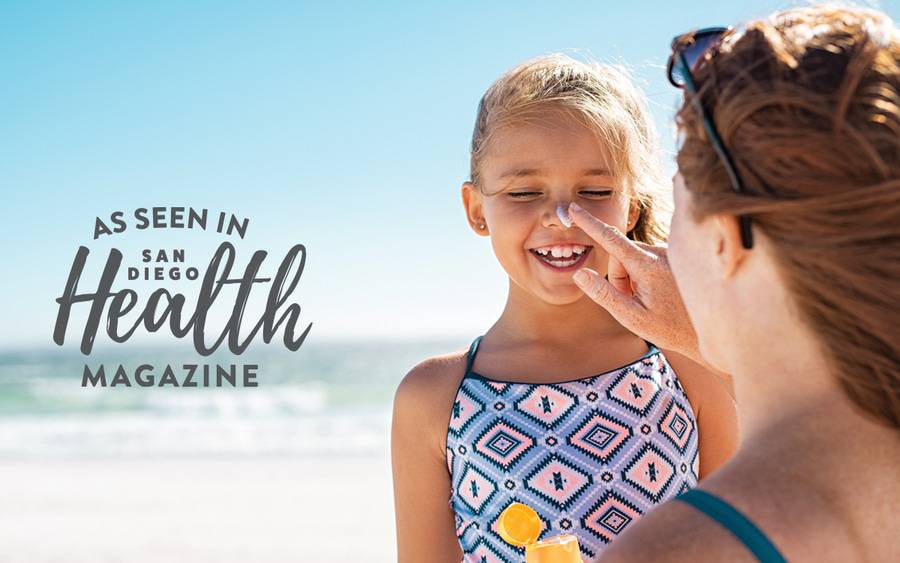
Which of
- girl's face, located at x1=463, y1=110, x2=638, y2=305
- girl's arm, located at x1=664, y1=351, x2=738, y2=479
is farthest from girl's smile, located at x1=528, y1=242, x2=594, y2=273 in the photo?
girl's arm, located at x1=664, y1=351, x2=738, y2=479

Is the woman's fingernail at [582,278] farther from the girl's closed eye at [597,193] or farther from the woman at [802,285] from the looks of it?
the woman at [802,285]

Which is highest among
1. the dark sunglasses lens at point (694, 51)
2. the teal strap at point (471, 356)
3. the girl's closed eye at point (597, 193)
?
the dark sunglasses lens at point (694, 51)

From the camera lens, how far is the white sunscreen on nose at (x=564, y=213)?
2467 millimetres

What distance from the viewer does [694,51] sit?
4.39 feet

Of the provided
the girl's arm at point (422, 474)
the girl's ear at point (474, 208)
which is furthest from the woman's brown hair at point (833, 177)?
the girl's ear at point (474, 208)

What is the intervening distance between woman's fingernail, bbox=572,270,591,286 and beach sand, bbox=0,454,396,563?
684 centimetres

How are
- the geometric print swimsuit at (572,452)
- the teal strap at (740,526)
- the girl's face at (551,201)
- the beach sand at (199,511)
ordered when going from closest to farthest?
the teal strap at (740,526)
the geometric print swimsuit at (572,452)
the girl's face at (551,201)
the beach sand at (199,511)

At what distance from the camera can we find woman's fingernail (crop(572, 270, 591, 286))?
84.5 inches

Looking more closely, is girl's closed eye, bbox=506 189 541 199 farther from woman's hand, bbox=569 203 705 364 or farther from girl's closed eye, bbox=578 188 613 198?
woman's hand, bbox=569 203 705 364

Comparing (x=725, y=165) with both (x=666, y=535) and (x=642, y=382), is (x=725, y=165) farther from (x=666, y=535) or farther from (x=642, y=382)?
(x=642, y=382)

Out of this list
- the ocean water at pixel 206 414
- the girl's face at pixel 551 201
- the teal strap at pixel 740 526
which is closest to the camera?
the teal strap at pixel 740 526

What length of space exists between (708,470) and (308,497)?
30.3ft

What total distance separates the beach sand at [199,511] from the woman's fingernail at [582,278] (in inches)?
269

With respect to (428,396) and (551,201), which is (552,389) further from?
(551,201)
